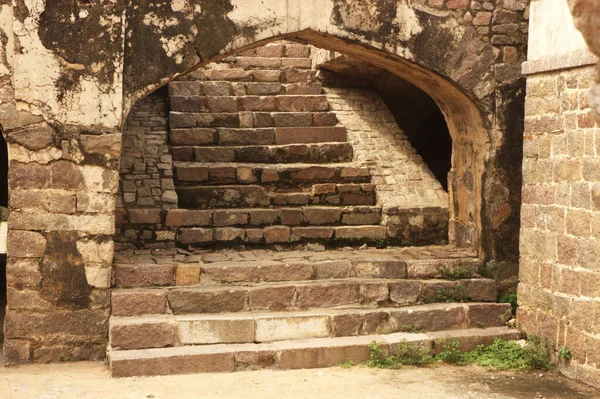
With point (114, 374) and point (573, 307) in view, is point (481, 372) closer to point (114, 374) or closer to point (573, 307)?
point (573, 307)

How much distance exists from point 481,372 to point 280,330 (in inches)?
62.2

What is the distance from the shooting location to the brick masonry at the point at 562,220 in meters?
5.65

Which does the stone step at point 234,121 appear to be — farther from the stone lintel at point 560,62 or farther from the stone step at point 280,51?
the stone lintel at point 560,62

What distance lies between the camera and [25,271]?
19.8 ft

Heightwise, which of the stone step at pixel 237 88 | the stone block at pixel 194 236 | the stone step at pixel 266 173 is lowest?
the stone block at pixel 194 236

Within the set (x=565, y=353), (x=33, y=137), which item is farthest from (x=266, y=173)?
(x=565, y=353)

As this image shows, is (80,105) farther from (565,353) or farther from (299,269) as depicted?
(565,353)

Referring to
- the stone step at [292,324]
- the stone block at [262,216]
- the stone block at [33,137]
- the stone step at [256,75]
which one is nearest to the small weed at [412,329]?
the stone step at [292,324]

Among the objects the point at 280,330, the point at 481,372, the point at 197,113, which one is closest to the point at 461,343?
the point at 481,372

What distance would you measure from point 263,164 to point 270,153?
0.17m

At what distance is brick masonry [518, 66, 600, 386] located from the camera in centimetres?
565

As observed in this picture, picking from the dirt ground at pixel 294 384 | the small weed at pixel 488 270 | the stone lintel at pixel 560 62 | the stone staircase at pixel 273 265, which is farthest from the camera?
the small weed at pixel 488 270

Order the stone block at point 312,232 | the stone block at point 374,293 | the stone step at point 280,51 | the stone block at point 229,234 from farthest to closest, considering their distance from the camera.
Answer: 1. the stone step at point 280,51
2. the stone block at point 312,232
3. the stone block at point 229,234
4. the stone block at point 374,293

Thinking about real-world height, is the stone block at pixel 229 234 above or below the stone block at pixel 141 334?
above
